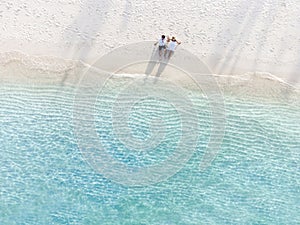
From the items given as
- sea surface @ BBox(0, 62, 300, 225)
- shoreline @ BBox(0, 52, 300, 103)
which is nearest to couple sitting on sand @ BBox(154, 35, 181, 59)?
shoreline @ BBox(0, 52, 300, 103)

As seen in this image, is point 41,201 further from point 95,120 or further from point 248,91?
point 248,91

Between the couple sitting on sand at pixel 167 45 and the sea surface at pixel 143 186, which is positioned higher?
the couple sitting on sand at pixel 167 45

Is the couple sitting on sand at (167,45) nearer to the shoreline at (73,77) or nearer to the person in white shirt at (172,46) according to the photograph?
the person in white shirt at (172,46)

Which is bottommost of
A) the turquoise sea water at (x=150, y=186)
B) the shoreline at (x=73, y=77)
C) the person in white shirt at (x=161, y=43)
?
the turquoise sea water at (x=150, y=186)

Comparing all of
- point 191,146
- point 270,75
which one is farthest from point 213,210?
point 270,75

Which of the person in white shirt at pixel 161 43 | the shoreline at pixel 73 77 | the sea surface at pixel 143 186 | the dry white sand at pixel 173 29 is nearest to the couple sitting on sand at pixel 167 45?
the person in white shirt at pixel 161 43

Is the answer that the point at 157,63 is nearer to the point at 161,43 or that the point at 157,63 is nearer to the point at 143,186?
the point at 161,43

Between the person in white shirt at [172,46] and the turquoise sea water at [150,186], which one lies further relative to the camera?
the turquoise sea water at [150,186]

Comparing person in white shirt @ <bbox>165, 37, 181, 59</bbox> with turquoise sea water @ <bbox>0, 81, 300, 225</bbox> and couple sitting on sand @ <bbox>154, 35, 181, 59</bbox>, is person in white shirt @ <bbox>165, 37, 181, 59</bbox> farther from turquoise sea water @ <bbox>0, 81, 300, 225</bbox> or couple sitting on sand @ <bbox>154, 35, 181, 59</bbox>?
turquoise sea water @ <bbox>0, 81, 300, 225</bbox>
